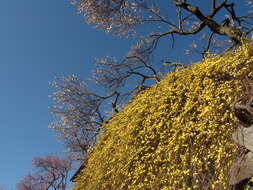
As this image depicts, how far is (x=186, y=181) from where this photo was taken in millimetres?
3369

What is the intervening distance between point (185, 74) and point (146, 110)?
97 centimetres

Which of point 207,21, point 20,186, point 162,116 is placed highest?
point 20,186

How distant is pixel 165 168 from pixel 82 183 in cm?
323

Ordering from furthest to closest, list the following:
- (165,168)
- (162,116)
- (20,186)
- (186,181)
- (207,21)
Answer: (20,186) < (207,21) < (162,116) < (165,168) < (186,181)

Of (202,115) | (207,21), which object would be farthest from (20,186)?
(202,115)

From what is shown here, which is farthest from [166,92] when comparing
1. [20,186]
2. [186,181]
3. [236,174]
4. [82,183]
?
[20,186]

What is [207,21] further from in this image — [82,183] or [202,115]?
[82,183]

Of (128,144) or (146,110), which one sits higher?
(146,110)

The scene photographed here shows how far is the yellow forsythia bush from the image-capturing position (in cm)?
327

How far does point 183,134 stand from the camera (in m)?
3.65

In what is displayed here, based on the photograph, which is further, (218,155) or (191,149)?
(191,149)

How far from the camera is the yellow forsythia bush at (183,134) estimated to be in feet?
10.7

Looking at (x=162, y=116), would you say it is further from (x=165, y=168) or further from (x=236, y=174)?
(x=236, y=174)

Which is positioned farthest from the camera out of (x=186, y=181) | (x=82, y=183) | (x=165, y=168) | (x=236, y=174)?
(x=82, y=183)
